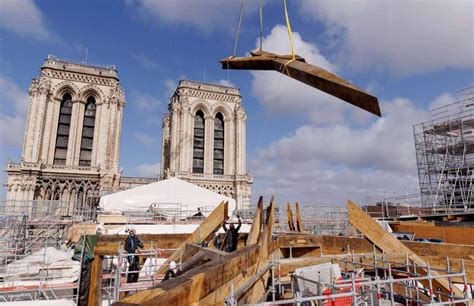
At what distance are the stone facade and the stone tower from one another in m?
9.43

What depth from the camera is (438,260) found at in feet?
25.9

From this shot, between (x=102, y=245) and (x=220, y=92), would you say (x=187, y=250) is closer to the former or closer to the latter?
(x=102, y=245)

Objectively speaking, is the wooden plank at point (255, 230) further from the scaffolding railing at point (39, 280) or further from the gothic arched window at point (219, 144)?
the gothic arched window at point (219, 144)

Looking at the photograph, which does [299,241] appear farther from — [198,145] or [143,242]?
[198,145]

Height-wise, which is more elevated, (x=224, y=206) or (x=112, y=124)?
(x=112, y=124)

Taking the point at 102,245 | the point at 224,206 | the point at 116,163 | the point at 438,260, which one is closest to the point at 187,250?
the point at 224,206

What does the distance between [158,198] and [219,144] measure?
36.4m

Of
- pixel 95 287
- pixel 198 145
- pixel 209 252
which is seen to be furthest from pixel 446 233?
pixel 198 145

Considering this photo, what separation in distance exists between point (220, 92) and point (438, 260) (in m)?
47.8

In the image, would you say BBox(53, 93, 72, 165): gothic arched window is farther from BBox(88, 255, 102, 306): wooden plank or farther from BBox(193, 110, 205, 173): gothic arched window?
BBox(88, 255, 102, 306): wooden plank

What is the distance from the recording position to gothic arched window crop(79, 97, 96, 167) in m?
43.0

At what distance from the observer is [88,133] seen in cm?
4375

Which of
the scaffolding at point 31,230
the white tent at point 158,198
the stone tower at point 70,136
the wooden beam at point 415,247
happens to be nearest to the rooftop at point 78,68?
the stone tower at point 70,136

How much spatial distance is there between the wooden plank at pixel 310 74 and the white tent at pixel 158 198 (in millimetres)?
9657
